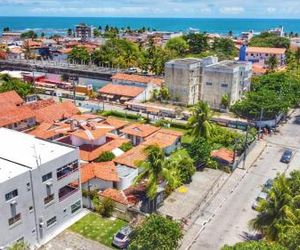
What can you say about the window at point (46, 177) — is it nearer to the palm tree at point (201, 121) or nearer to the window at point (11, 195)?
the window at point (11, 195)

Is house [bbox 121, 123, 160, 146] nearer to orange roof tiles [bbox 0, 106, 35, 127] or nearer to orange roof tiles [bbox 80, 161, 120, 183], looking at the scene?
orange roof tiles [bbox 80, 161, 120, 183]

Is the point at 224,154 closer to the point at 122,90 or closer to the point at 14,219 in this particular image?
the point at 14,219

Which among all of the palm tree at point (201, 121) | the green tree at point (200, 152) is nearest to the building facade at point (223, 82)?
the palm tree at point (201, 121)

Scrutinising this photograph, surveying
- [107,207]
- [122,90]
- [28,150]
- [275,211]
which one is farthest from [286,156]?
[122,90]

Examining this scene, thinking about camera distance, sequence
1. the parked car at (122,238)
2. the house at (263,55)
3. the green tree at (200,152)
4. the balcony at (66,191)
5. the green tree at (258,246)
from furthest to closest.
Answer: the house at (263,55), the green tree at (200,152), the balcony at (66,191), the parked car at (122,238), the green tree at (258,246)

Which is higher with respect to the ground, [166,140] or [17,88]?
[17,88]

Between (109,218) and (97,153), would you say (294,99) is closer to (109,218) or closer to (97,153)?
(97,153)
